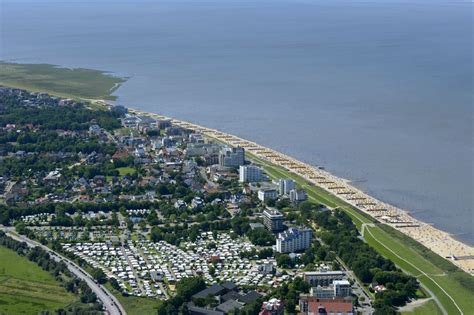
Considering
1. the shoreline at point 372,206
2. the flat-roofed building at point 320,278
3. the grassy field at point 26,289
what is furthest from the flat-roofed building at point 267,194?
the grassy field at point 26,289

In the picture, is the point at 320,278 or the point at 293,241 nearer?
the point at 320,278

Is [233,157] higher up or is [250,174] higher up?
[233,157]

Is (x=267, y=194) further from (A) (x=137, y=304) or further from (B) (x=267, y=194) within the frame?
(A) (x=137, y=304)

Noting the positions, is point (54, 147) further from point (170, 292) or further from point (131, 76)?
point (131, 76)

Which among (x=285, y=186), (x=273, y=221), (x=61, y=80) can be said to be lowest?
(x=273, y=221)

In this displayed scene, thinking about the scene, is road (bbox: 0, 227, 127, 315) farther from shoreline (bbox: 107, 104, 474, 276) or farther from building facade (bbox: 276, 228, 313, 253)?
shoreline (bbox: 107, 104, 474, 276)

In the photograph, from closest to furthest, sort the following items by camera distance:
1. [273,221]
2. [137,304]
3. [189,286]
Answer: [137,304] → [189,286] → [273,221]

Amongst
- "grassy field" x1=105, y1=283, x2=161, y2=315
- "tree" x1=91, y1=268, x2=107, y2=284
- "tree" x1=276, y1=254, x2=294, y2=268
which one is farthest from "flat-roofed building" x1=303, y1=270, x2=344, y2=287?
"tree" x1=91, y1=268, x2=107, y2=284

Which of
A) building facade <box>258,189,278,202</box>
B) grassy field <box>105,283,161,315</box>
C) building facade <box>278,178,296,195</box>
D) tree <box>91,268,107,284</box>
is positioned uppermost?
building facade <box>278,178,296,195</box>

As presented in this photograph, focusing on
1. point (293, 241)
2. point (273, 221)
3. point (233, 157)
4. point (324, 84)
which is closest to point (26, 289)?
point (293, 241)
